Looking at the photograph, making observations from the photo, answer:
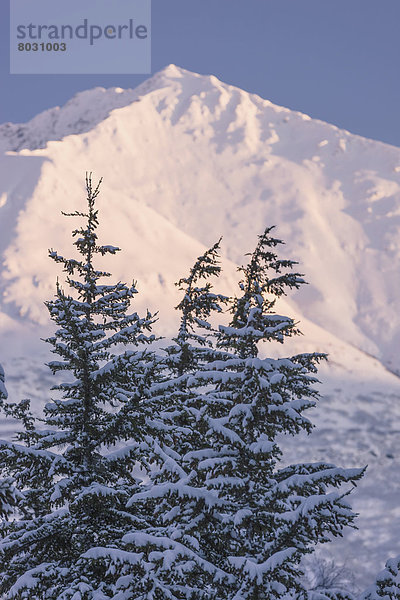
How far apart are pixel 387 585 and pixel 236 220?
140m

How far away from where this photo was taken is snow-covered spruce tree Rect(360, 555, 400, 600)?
366 inches

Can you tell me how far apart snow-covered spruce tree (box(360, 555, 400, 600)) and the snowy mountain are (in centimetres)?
4814

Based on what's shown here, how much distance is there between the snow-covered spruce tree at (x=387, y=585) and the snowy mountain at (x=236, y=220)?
48.1 meters

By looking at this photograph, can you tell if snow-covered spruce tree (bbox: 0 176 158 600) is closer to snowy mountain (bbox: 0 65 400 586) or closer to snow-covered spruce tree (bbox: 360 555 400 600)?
snow-covered spruce tree (bbox: 360 555 400 600)

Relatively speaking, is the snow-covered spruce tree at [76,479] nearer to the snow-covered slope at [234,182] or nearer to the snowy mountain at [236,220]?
the snowy mountain at [236,220]

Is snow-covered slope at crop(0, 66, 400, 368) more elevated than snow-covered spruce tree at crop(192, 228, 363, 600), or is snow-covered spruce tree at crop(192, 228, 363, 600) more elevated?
snow-covered slope at crop(0, 66, 400, 368)

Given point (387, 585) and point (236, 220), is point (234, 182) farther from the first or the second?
point (387, 585)

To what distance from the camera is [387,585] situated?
9477mm

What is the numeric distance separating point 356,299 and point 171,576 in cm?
13111

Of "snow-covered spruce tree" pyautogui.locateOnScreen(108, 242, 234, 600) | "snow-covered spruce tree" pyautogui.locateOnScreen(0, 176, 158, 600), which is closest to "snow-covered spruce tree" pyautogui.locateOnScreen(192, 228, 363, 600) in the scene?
"snow-covered spruce tree" pyautogui.locateOnScreen(108, 242, 234, 600)

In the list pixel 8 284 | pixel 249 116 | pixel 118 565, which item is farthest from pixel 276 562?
pixel 249 116

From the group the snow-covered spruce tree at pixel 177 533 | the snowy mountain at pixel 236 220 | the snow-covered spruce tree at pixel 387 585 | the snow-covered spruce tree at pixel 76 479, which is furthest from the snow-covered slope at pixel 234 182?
the snow-covered spruce tree at pixel 387 585

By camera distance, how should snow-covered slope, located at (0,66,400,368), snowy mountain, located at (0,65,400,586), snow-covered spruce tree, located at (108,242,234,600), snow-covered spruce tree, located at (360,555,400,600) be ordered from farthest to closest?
1. snow-covered slope, located at (0,66,400,368)
2. snowy mountain, located at (0,65,400,586)
3. snow-covered spruce tree, located at (360,555,400,600)
4. snow-covered spruce tree, located at (108,242,234,600)

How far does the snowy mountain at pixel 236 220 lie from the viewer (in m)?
86.1
